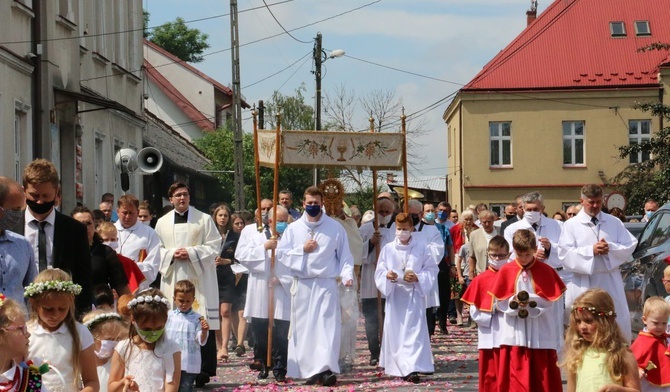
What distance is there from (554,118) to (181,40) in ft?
113

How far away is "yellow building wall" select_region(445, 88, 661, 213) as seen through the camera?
52.6 m

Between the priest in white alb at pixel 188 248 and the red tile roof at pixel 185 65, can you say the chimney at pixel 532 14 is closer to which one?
the red tile roof at pixel 185 65

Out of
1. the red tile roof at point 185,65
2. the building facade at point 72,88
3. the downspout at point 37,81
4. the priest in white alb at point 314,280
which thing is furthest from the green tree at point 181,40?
the priest in white alb at point 314,280

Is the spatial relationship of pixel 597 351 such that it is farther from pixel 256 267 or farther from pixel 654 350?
pixel 256 267

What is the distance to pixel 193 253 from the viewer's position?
14.0 meters

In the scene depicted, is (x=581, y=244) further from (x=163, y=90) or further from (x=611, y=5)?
(x=163, y=90)

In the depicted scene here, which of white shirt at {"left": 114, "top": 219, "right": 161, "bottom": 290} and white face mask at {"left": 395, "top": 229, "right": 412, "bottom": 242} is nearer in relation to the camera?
white shirt at {"left": 114, "top": 219, "right": 161, "bottom": 290}

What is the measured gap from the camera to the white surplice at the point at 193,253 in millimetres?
14102

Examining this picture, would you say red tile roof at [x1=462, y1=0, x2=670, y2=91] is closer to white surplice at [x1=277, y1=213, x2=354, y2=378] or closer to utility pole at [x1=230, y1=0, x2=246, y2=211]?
utility pole at [x1=230, y1=0, x2=246, y2=211]

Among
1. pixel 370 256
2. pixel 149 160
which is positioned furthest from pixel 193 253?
pixel 149 160

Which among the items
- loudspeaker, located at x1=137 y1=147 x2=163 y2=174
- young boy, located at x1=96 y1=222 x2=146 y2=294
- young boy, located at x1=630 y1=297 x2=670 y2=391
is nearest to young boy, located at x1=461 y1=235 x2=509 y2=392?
young boy, located at x1=630 y1=297 x2=670 y2=391

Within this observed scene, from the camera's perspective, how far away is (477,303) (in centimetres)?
1053

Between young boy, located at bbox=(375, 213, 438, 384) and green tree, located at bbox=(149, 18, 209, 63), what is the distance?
67287 mm

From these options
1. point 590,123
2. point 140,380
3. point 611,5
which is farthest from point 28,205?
point 611,5
